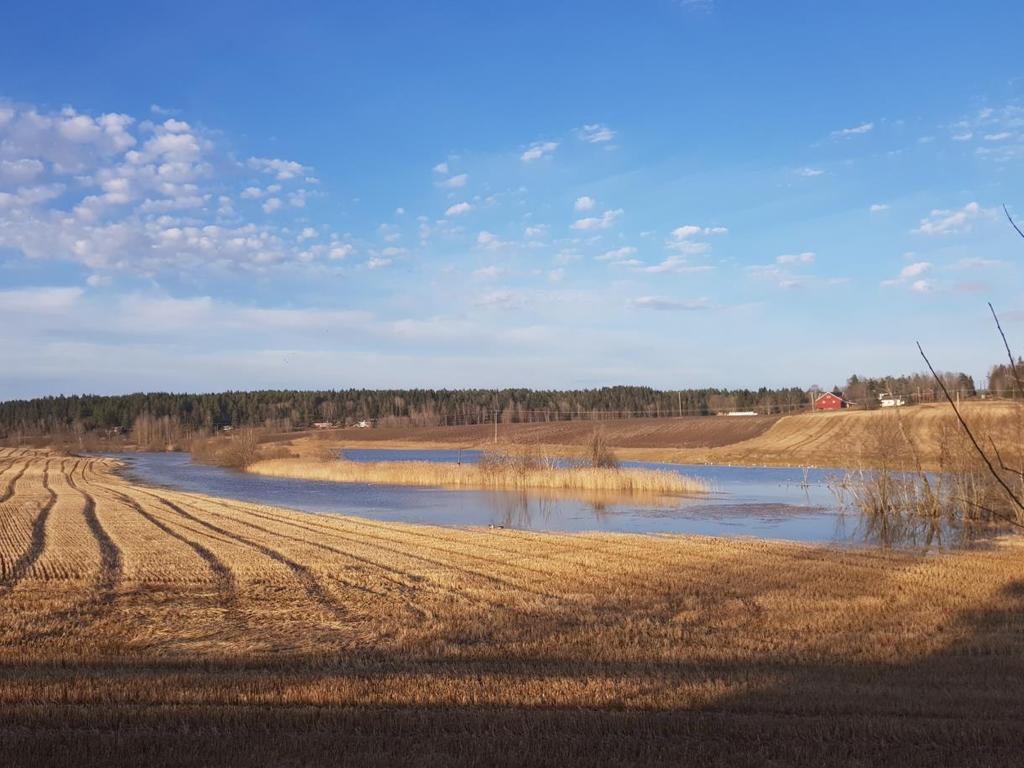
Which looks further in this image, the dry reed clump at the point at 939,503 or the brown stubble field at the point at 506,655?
the dry reed clump at the point at 939,503

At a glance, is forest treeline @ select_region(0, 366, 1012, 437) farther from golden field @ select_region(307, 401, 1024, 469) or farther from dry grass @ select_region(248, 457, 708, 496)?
dry grass @ select_region(248, 457, 708, 496)

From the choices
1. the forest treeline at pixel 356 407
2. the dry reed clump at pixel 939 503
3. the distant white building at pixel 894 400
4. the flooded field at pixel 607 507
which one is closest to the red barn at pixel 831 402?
the forest treeline at pixel 356 407

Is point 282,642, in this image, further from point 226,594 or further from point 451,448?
point 451,448

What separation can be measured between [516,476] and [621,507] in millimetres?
11618

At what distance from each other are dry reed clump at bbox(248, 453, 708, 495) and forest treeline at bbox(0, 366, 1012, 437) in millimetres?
86437

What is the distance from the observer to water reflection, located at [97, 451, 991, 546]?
92.4 ft

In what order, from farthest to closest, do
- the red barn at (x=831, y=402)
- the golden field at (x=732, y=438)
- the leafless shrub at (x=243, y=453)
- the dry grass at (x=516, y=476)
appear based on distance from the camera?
1. the red barn at (x=831, y=402)
2. the leafless shrub at (x=243, y=453)
3. the golden field at (x=732, y=438)
4. the dry grass at (x=516, y=476)

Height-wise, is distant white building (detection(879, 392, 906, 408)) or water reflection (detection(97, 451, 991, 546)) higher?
distant white building (detection(879, 392, 906, 408))

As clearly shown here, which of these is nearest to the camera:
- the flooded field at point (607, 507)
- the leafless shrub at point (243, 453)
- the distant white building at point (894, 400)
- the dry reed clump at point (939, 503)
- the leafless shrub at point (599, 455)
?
the distant white building at point (894, 400)

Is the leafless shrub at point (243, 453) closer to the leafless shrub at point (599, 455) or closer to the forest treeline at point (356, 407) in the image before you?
the leafless shrub at point (599, 455)

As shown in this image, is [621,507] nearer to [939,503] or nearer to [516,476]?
[516,476]

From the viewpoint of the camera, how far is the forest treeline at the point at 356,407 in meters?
150

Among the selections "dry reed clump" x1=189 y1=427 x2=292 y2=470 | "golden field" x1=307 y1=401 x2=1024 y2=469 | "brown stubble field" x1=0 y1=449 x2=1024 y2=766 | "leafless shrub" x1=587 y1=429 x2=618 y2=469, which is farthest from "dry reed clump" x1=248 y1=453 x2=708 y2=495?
"brown stubble field" x1=0 y1=449 x2=1024 y2=766

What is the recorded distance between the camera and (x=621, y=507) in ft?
118
